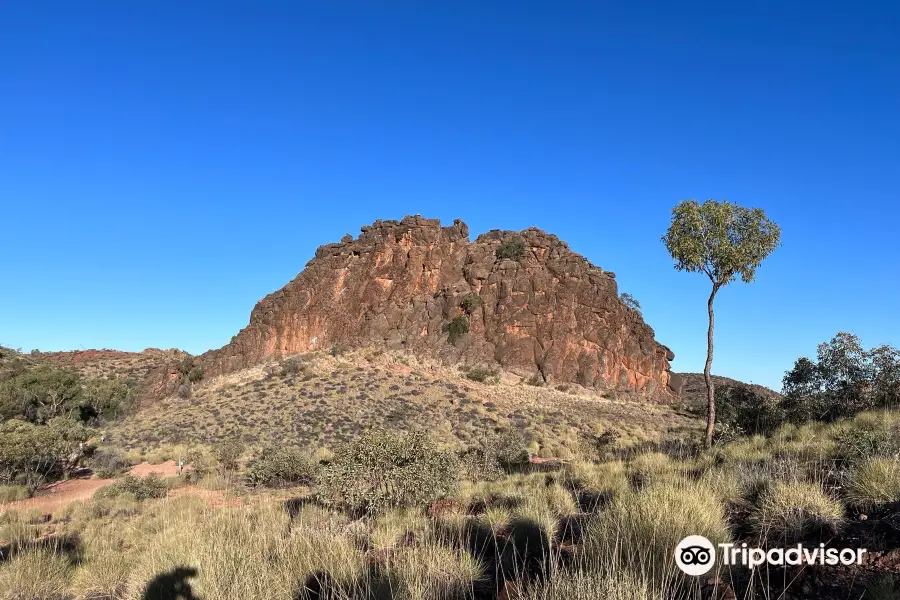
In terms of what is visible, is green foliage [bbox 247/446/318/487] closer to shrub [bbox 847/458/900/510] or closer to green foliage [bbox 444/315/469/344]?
shrub [bbox 847/458/900/510]

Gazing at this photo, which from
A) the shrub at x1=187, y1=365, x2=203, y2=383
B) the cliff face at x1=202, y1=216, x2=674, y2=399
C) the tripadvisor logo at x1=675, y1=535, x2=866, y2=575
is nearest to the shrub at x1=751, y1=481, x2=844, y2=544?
the tripadvisor logo at x1=675, y1=535, x2=866, y2=575

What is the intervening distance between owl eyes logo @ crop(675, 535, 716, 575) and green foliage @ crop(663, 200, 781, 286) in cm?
1250

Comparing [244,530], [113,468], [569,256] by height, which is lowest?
[113,468]

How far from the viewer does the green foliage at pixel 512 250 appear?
198 feet

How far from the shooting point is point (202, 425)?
104 ft

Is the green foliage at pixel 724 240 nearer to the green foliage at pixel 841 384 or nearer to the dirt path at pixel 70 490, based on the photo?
the green foliage at pixel 841 384

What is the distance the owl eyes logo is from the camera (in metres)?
3.88

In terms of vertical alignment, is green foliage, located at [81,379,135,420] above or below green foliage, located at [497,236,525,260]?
below

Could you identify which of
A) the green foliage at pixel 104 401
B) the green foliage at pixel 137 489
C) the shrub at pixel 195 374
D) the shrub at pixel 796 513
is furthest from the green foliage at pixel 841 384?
the shrub at pixel 195 374

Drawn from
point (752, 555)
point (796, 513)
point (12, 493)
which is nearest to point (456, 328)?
point (12, 493)

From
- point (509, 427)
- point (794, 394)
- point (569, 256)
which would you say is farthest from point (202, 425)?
point (569, 256)

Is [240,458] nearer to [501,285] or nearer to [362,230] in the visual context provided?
[501,285]

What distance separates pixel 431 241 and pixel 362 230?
10167mm

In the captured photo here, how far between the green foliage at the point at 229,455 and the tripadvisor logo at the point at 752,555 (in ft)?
65.6
